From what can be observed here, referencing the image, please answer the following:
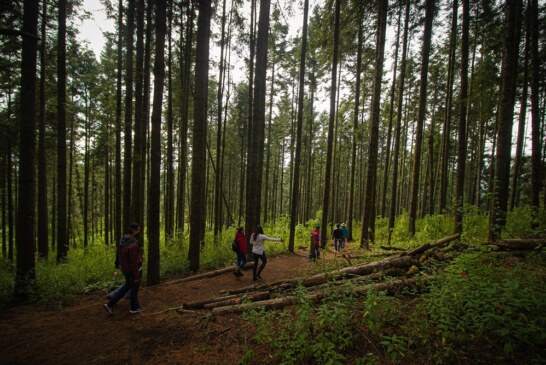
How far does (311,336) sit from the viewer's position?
153 inches

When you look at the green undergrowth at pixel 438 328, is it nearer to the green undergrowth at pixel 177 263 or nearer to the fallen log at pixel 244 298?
the fallen log at pixel 244 298

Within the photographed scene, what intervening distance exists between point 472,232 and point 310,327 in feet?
29.2

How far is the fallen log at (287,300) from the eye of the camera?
4.87 m

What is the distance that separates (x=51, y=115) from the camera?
16.0m

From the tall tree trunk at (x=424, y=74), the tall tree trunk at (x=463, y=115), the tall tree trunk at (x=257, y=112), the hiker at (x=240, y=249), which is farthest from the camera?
the tall tree trunk at (x=424, y=74)

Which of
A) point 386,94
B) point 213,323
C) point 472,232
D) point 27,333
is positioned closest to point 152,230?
point 27,333

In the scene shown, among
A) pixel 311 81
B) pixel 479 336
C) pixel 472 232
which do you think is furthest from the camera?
pixel 311 81

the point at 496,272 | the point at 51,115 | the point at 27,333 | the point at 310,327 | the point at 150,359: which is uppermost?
the point at 51,115

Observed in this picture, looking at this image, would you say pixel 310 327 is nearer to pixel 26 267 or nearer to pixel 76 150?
pixel 26 267

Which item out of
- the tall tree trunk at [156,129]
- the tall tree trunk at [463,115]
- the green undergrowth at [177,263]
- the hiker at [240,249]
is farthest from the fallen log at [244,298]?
the tall tree trunk at [463,115]

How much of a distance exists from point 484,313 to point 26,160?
11286 millimetres

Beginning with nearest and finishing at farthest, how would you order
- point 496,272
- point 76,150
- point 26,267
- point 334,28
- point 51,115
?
1. point 496,272
2. point 26,267
3. point 334,28
4. point 51,115
5. point 76,150

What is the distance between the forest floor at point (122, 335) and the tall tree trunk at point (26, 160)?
39.7 inches

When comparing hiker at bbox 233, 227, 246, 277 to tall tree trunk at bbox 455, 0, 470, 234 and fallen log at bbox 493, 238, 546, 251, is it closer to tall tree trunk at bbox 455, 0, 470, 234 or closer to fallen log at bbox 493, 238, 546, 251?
fallen log at bbox 493, 238, 546, 251
